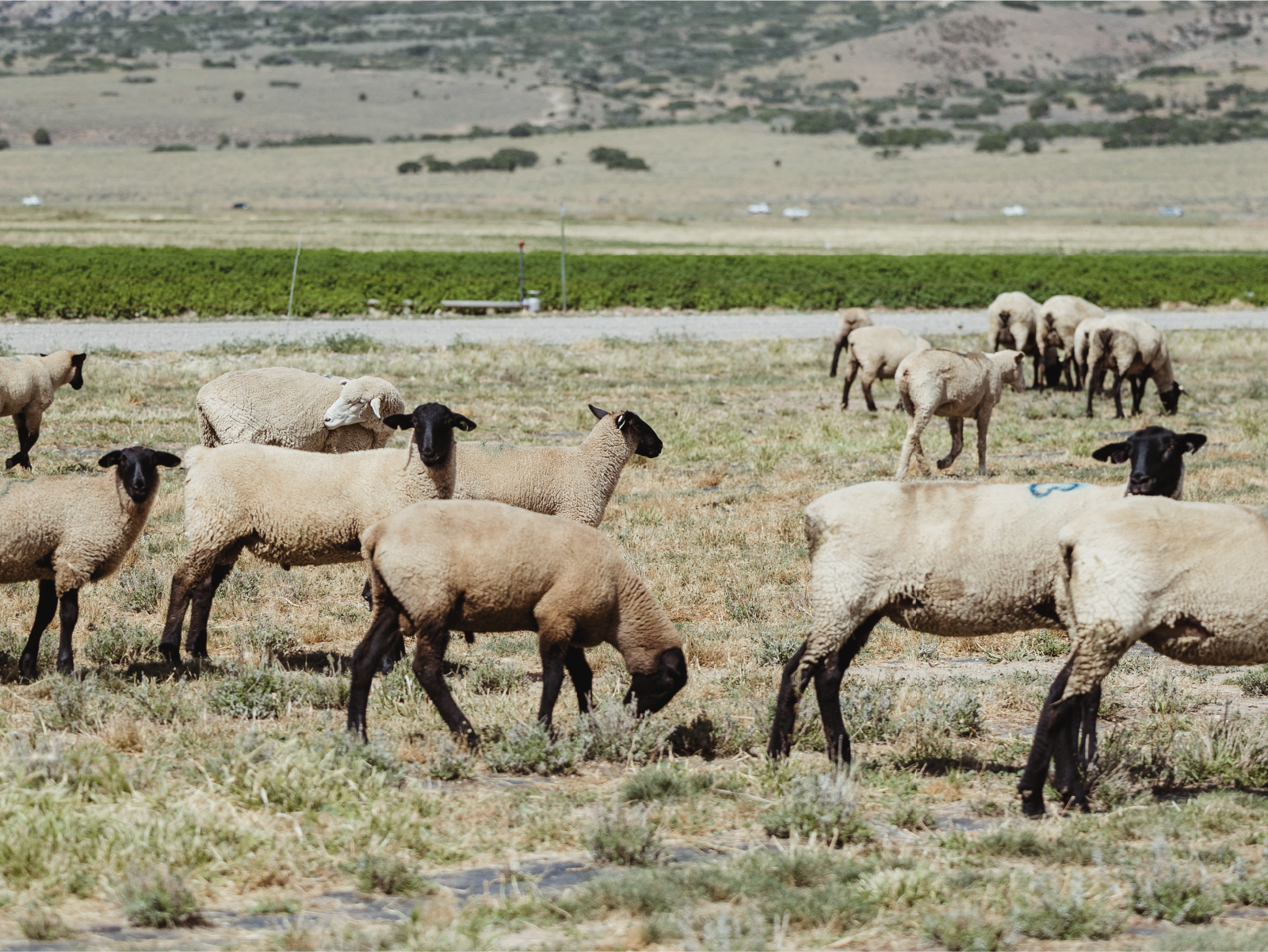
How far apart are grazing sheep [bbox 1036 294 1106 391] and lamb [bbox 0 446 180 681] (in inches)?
753

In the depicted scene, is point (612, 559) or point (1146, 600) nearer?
point (1146, 600)

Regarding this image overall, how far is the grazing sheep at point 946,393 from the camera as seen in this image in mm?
16375

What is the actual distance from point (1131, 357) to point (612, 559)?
52.1ft

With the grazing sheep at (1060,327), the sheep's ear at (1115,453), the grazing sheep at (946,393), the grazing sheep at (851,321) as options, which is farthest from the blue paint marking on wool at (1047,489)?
the grazing sheep at (1060,327)

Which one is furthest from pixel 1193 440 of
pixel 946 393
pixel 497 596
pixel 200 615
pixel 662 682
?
pixel 946 393

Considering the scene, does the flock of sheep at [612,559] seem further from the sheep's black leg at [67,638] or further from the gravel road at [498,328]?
the gravel road at [498,328]

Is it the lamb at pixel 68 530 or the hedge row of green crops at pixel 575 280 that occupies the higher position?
the lamb at pixel 68 530

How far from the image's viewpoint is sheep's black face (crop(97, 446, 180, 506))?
343 inches

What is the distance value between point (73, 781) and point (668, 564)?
6.19 metres

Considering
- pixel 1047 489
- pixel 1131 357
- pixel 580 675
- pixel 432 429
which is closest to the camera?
pixel 1047 489

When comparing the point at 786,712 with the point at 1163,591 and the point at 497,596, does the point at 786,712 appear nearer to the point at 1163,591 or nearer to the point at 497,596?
the point at 497,596

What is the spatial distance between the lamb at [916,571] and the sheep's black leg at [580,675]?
1.18m

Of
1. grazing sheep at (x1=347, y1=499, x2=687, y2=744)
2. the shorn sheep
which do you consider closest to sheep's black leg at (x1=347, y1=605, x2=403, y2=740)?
grazing sheep at (x1=347, y1=499, x2=687, y2=744)

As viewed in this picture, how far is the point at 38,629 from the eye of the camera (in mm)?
8539
